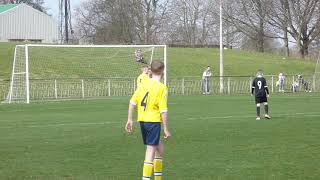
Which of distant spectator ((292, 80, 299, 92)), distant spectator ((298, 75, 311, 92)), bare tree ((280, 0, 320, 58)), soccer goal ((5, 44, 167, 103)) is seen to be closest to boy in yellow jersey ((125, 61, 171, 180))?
soccer goal ((5, 44, 167, 103))

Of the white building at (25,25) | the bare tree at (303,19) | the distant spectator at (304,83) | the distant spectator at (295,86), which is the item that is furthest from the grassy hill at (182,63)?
the white building at (25,25)

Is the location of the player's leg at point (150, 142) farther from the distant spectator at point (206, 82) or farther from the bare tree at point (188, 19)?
the bare tree at point (188, 19)

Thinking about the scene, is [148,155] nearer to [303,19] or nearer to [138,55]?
[138,55]

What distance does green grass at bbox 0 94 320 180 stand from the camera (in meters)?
9.67

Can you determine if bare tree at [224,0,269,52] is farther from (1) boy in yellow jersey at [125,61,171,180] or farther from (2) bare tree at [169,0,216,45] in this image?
(1) boy in yellow jersey at [125,61,171,180]

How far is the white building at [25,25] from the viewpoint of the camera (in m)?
70.8

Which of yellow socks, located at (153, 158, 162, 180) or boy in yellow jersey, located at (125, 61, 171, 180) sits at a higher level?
boy in yellow jersey, located at (125, 61, 171, 180)

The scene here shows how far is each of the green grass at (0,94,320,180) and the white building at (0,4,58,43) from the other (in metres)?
52.3

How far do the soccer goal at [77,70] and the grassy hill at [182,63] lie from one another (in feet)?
0.23

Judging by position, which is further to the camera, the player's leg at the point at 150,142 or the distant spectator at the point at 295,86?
the distant spectator at the point at 295,86

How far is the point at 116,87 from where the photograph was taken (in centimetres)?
3869

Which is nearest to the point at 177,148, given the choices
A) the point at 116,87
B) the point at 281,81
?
the point at 116,87

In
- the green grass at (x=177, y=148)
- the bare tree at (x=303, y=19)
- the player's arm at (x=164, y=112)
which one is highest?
the bare tree at (x=303, y=19)

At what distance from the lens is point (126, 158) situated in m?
11.1
